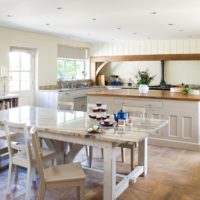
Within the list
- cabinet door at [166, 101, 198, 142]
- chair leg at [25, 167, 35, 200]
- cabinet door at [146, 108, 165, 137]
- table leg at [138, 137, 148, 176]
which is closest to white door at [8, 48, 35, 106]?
cabinet door at [146, 108, 165, 137]

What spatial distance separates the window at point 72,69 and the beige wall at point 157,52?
1.86 ft

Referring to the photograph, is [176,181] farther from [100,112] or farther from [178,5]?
[178,5]

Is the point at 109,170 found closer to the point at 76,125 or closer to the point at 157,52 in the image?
the point at 76,125

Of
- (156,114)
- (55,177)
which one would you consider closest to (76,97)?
(156,114)

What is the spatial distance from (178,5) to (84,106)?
15.4ft

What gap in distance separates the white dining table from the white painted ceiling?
1.57 meters

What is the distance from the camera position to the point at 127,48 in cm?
874

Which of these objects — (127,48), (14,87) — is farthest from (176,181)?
(127,48)

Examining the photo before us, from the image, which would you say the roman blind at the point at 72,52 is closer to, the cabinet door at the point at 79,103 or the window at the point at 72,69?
the window at the point at 72,69

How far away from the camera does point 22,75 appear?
270 inches

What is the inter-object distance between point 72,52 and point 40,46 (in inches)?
60.5

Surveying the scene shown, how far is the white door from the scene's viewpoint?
657 cm

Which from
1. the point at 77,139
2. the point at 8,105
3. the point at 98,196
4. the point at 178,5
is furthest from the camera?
the point at 8,105

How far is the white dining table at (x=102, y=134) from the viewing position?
8.80ft
